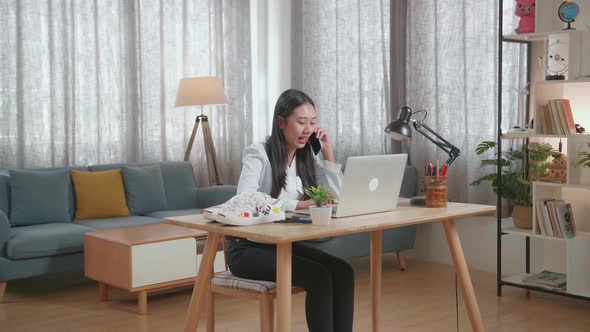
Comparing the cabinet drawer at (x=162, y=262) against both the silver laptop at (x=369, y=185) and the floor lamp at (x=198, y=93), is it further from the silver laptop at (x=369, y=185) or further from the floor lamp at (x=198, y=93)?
the floor lamp at (x=198, y=93)

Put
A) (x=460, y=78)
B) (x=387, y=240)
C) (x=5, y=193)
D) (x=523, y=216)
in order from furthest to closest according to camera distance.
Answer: (x=460, y=78)
(x=387, y=240)
(x=5, y=193)
(x=523, y=216)

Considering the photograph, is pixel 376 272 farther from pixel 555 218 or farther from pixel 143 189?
pixel 143 189

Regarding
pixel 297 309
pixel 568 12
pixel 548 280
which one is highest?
pixel 568 12

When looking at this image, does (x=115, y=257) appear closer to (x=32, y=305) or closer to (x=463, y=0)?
(x=32, y=305)

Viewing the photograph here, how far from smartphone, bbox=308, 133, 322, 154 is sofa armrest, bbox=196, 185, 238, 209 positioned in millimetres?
2421

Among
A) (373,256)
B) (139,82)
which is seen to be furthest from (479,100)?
(139,82)

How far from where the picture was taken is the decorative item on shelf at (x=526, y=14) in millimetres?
4520

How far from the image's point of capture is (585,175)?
435 cm

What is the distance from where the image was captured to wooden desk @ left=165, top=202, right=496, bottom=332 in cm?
256

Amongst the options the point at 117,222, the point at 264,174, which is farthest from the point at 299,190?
the point at 117,222

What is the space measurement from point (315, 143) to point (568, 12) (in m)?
1.89

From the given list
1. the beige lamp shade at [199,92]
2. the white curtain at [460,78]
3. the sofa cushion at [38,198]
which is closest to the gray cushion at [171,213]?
the sofa cushion at [38,198]

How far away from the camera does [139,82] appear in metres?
6.04

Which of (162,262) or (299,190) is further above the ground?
(299,190)
